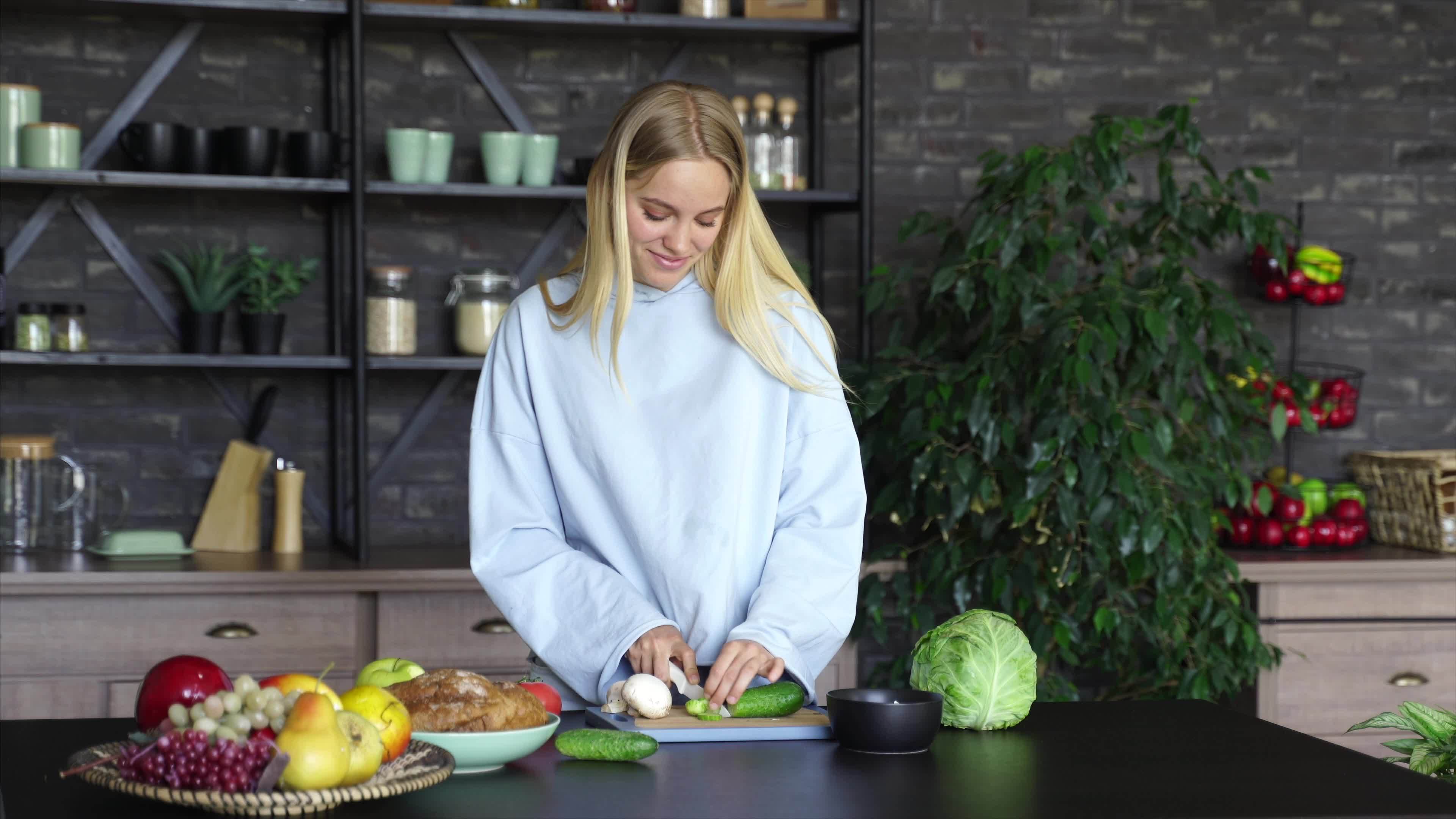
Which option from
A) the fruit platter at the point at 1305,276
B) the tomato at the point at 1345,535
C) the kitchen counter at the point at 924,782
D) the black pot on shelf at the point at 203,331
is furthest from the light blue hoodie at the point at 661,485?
the fruit platter at the point at 1305,276

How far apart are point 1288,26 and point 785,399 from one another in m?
2.66

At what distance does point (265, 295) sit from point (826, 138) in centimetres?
144

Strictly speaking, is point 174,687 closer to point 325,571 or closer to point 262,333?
point 325,571

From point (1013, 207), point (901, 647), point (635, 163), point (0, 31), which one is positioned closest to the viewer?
point (635, 163)

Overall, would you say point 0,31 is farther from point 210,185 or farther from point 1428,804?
point 1428,804

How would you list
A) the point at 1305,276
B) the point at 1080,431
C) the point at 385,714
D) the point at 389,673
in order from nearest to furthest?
1. the point at 385,714
2. the point at 389,673
3. the point at 1080,431
4. the point at 1305,276

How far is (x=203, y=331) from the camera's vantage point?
3346mm

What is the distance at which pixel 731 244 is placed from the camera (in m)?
1.92

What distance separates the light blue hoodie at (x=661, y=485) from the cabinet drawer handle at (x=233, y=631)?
1385 millimetres

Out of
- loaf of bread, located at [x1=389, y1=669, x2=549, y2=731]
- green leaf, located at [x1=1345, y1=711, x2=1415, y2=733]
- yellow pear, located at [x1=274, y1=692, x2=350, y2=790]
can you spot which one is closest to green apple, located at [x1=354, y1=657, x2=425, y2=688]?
loaf of bread, located at [x1=389, y1=669, x2=549, y2=731]

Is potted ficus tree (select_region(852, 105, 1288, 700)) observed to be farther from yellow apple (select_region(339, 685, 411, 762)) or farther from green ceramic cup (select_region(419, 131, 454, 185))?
yellow apple (select_region(339, 685, 411, 762))

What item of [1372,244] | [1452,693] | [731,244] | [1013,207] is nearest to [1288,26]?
[1372,244]

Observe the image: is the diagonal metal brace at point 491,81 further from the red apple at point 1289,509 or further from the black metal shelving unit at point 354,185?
the red apple at point 1289,509

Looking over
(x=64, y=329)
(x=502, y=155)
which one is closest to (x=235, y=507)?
(x=64, y=329)
